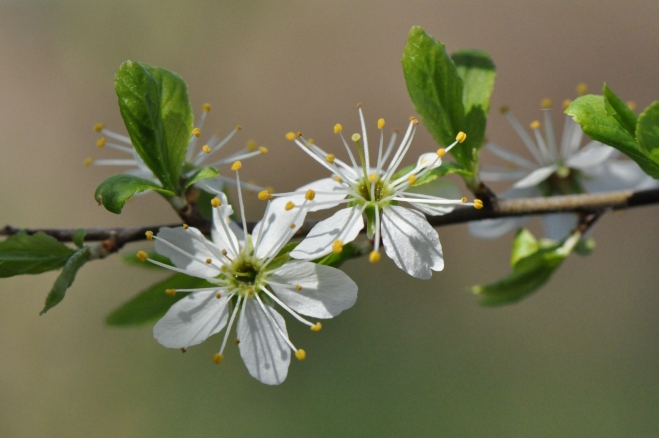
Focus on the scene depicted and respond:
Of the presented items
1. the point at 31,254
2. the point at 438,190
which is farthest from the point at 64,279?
the point at 438,190

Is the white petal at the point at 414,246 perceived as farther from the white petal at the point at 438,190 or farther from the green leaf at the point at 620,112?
the green leaf at the point at 620,112

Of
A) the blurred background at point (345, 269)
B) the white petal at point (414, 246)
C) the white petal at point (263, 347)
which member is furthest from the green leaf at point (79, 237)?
the blurred background at point (345, 269)

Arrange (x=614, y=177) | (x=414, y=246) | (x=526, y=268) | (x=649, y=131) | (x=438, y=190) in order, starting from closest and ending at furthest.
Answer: (x=649, y=131)
(x=414, y=246)
(x=438, y=190)
(x=526, y=268)
(x=614, y=177)

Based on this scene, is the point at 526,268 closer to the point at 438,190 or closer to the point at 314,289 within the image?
the point at 438,190

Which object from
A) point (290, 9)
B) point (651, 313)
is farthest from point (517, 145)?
point (290, 9)

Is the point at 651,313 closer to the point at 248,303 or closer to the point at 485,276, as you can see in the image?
the point at 485,276

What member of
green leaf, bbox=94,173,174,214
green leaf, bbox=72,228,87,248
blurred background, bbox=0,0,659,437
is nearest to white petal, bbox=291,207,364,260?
green leaf, bbox=94,173,174,214

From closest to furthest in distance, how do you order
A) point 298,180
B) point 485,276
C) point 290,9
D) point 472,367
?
1. point 472,367
2. point 485,276
3. point 298,180
4. point 290,9
